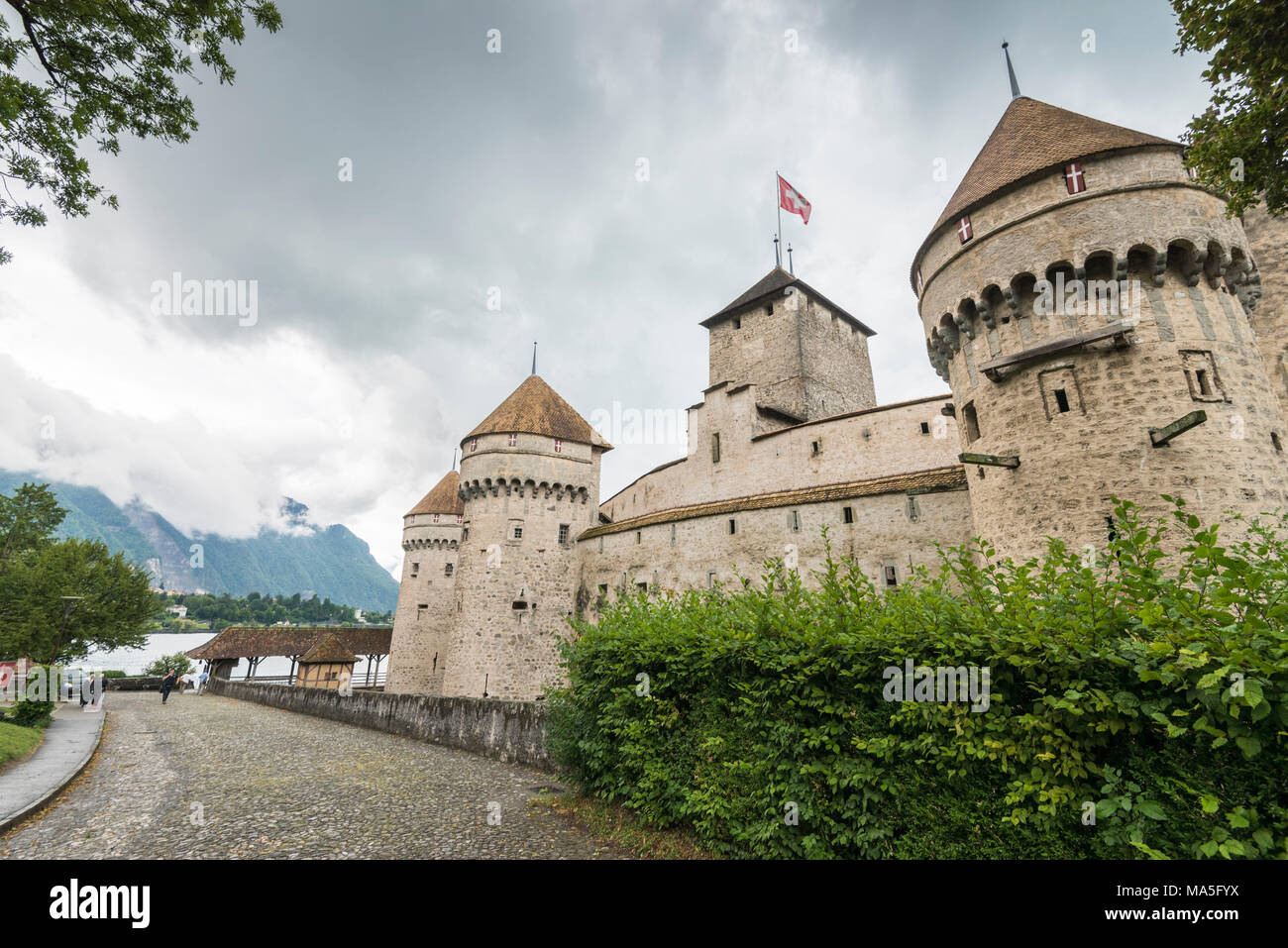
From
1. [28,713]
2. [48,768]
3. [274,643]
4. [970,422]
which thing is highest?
[970,422]

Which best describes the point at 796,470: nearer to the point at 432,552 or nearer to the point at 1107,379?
the point at 1107,379

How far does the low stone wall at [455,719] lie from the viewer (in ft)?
37.7

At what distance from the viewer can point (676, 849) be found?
6066mm

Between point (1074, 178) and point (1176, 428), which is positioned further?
point (1074, 178)

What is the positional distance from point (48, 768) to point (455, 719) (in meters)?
7.45

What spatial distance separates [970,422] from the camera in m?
13.5

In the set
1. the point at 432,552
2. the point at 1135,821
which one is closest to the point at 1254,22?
the point at 1135,821

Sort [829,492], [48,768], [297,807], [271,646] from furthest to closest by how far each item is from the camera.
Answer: [271,646]
[829,492]
[48,768]
[297,807]

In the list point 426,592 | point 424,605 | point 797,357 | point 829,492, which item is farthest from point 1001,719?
point 426,592

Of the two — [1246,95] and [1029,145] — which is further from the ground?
[1029,145]

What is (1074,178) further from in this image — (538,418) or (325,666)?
(325,666)

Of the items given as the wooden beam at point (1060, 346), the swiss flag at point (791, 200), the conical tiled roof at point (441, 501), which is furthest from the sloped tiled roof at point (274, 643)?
the wooden beam at point (1060, 346)

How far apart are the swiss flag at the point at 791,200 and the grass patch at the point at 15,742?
106ft
